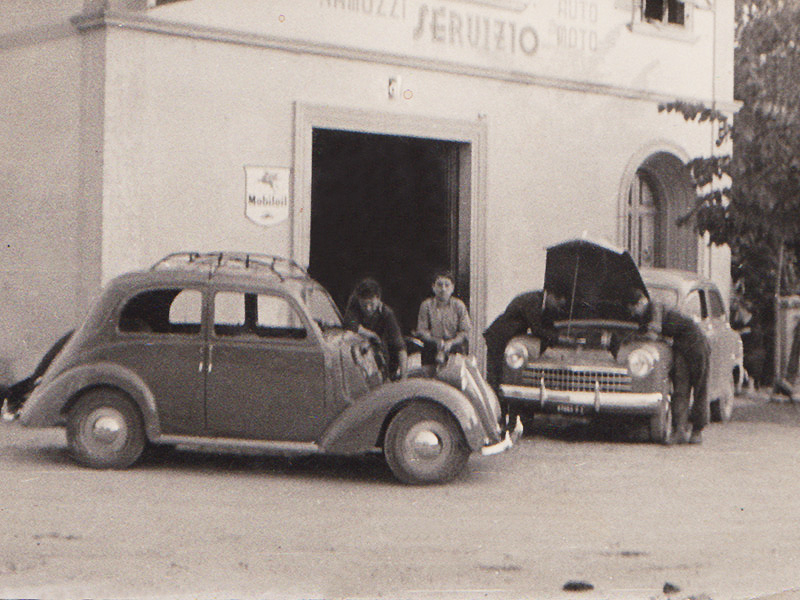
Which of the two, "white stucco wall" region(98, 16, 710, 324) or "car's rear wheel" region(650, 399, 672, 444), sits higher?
"white stucco wall" region(98, 16, 710, 324)

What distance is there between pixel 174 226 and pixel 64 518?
19.7 ft

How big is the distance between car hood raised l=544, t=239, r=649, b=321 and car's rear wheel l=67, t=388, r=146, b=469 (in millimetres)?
4677

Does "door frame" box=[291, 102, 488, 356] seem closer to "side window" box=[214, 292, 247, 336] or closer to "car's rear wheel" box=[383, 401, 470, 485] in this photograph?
"side window" box=[214, 292, 247, 336]

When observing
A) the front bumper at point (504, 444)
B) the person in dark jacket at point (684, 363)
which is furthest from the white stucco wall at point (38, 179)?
the person in dark jacket at point (684, 363)

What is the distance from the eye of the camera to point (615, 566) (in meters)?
6.29

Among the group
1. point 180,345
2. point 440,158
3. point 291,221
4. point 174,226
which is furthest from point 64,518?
point 440,158

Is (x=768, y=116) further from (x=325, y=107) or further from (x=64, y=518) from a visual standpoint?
(x=64, y=518)

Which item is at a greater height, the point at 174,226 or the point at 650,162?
the point at 650,162

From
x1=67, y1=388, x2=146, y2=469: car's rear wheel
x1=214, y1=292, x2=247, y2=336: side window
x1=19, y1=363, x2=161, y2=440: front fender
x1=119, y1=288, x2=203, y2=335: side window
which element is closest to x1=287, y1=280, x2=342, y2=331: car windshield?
x1=214, y1=292, x2=247, y2=336: side window

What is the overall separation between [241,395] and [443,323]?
3.36 m

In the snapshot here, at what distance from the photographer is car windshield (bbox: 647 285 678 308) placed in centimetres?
1216

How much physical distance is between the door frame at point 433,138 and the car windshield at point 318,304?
4124 mm

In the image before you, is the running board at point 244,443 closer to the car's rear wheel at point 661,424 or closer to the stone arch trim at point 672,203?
the car's rear wheel at point 661,424

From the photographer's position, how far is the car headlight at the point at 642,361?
10.9 m
